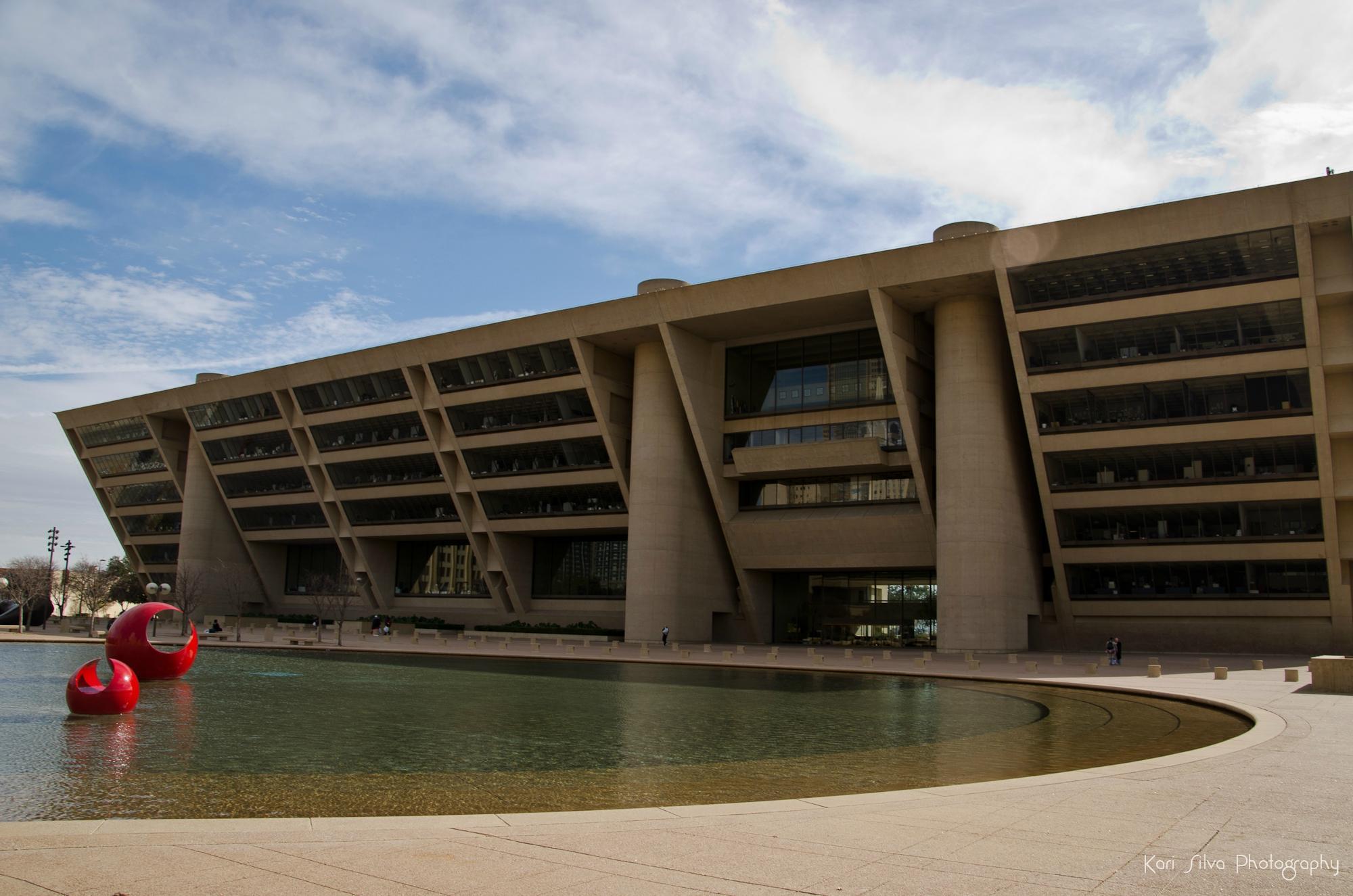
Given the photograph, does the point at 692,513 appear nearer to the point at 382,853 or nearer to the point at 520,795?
the point at 520,795

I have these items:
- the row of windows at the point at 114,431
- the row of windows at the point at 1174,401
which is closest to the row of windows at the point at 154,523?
the row of windows at the point at 114,431

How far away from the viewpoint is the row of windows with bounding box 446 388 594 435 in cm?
5744

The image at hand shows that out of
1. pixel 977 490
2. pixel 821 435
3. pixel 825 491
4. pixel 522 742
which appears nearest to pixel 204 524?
pixel 825 491

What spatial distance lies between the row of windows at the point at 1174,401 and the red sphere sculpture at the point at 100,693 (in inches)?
1447

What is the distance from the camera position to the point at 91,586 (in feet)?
284

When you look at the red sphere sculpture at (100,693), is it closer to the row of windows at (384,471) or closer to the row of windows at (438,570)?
the row of windows at (384,471)

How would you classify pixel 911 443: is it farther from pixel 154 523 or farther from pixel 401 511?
pixel 154 523

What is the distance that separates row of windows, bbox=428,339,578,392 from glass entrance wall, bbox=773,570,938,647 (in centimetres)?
1715

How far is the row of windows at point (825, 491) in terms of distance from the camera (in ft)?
166

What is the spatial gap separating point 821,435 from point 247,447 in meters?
44.4

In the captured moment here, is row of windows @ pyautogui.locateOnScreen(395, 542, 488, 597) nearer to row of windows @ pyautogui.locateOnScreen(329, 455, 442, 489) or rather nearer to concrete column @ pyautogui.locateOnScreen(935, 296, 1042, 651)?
row of windows @ pyautogui.locateOnScreen(329, 455, 442, 489)

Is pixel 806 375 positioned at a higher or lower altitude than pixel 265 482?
higher

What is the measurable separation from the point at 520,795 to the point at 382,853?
4.54 metres

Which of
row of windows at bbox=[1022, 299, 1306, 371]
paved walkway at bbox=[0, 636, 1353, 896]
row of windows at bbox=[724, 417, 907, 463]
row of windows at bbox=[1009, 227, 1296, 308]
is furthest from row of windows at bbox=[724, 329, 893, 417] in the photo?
paved walkway at bbox=[0, 636, 1353, 896]
